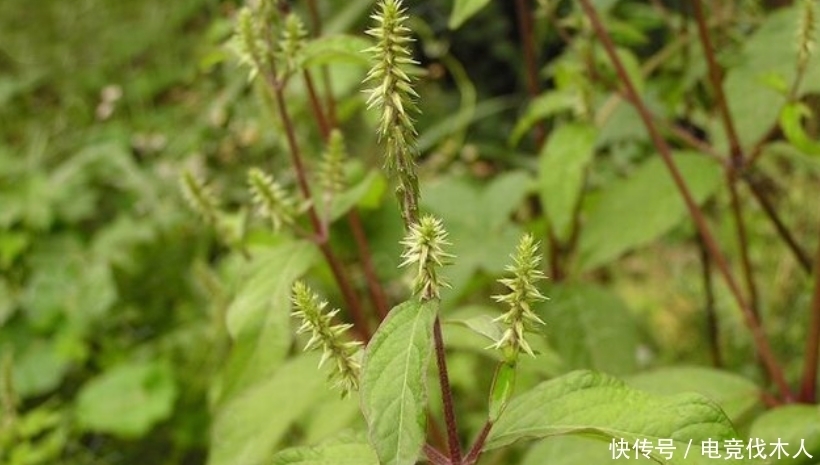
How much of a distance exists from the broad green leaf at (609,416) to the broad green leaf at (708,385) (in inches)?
12.8

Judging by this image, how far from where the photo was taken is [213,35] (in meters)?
1.82

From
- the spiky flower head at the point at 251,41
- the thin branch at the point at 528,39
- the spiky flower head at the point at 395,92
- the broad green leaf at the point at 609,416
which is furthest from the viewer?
the thin branch at the point at 528,39

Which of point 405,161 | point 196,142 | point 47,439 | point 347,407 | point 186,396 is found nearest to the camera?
point 405,161

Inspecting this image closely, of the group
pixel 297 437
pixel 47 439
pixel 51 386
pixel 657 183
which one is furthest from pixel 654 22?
pixel 51 386

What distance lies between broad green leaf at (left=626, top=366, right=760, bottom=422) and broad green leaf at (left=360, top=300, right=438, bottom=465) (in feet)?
1.49

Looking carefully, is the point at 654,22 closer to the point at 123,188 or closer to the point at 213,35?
the point at 213,35

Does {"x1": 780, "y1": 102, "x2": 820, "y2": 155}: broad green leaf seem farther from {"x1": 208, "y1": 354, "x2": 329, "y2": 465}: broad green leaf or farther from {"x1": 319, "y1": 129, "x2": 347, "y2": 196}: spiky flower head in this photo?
{"x1": 208, "y1": 354, "x2": 329, "y2": 465}: broad green leaf

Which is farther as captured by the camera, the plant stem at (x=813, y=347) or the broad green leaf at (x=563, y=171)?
the broad green leaf at (x=563, y=171)

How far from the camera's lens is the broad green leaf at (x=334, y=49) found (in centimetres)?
87

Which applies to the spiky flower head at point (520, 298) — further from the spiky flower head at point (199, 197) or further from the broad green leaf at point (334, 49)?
the spiky flower head at point (199, 197)

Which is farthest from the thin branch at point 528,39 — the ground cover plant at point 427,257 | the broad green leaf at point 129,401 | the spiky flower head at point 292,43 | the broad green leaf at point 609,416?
the broad green leaf at point 129,401

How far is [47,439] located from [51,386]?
331 millimetres

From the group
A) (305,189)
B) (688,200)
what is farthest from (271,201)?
(688,200)

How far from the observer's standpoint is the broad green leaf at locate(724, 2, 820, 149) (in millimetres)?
1199
